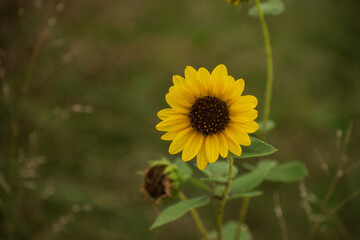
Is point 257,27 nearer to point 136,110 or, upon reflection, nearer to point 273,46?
point 273,46

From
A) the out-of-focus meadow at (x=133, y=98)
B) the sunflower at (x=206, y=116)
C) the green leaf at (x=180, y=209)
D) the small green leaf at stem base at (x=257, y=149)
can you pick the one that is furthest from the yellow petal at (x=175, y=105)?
the out-of-focus meadow at (x=133, y=98)

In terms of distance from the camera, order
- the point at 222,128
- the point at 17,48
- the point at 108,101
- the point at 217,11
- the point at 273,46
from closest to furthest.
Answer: the point at 222,128 → the point at 17,48 → the point at 108,101 → the point at 273,46 → the point at 217,11

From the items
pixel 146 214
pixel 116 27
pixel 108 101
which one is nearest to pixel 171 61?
pixel 116 27

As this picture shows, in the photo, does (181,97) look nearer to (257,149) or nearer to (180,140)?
(180,140)

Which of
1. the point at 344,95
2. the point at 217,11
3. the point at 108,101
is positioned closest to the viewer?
the point at 108,101

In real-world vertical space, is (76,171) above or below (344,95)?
above

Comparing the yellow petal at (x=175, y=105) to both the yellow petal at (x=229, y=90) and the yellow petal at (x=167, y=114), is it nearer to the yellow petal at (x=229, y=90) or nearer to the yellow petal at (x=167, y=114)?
the yellow petal at (x=167, y=114)

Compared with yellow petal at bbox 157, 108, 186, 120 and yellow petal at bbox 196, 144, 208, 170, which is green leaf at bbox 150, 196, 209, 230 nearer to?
yellow petal at bbox 196, 144, 208, 170

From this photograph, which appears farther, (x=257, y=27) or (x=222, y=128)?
(x=257, y=27)

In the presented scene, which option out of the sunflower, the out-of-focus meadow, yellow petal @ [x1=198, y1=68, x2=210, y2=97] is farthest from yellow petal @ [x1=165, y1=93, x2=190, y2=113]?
the out-of-focus meadow
